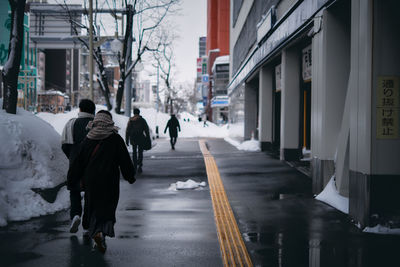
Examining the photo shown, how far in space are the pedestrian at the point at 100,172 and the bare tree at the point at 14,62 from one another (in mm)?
4839

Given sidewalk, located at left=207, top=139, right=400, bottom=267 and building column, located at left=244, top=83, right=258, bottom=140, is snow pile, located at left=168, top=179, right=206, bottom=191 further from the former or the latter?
building column, located at left=244, top=83, right=258, bottom=140

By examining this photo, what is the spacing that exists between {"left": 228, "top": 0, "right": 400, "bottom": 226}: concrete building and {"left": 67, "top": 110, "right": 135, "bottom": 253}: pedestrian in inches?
139

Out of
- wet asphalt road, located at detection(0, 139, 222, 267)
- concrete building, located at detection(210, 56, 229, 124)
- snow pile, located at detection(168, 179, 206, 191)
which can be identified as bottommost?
wet asphalt road, located at detection(0, 139, 222, 267)

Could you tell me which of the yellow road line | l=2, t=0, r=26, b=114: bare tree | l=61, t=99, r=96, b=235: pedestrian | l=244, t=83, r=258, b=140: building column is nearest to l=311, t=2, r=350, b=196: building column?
the yellow road line

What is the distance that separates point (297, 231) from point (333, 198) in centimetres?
222

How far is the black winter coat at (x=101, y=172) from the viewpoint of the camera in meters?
5.33

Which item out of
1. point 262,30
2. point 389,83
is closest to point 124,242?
point 389,83

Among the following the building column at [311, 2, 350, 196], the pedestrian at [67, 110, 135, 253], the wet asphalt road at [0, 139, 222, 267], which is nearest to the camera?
the wet asphalt road at [0, 139, 222, 267]

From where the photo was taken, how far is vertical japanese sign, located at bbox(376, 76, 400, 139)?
20.8 feet

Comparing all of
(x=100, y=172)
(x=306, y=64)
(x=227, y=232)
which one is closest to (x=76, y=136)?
(x=100, y=172)

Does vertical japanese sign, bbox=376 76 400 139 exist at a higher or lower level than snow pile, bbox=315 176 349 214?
higher

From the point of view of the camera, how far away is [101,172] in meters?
5.34

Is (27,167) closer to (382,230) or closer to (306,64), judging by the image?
(382,230)

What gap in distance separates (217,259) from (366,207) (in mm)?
2535
